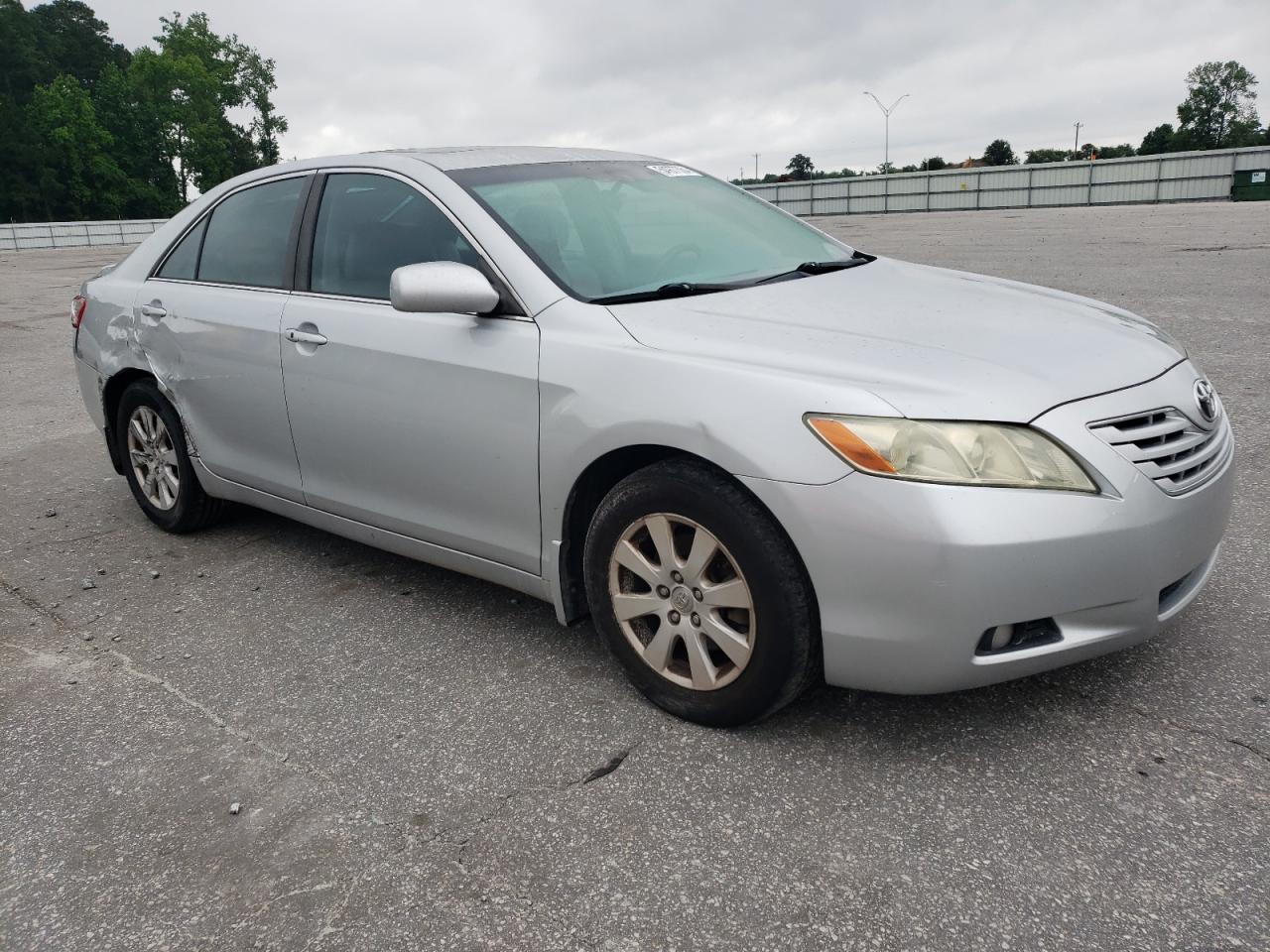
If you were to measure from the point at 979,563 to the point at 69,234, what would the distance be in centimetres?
5729

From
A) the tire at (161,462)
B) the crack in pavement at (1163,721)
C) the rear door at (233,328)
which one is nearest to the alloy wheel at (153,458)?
the tire at (161,462)

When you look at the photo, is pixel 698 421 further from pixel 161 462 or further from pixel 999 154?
pixel 999 154

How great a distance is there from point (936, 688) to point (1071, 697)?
63 centimetres

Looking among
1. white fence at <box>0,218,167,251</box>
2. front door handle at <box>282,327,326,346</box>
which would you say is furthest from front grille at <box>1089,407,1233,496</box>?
white fence at <box>0,218,167,251</box>

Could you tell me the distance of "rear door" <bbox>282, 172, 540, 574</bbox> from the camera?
10.5ft

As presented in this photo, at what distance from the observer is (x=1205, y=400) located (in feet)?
9.67

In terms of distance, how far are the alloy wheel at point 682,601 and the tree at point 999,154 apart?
95.3 m

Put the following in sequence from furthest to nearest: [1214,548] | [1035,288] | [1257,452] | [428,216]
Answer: [1257,452], [1035,288], [428,216], [1214,548]

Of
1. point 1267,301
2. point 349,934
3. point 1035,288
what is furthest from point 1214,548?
point 1267,301

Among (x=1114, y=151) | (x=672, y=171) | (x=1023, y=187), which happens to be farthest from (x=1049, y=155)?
(x=672, y=171)

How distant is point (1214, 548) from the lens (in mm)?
2908

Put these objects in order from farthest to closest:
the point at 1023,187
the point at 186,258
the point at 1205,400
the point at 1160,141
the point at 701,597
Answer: the point at 1160,141, the point at 1023,187, the point at 186,258, the point at 1205,400, the point at 701,597

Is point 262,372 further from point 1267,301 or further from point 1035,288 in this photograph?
point 1267,301

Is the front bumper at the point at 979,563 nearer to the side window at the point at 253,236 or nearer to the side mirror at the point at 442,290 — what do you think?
the side mirror at the point at 442,290
